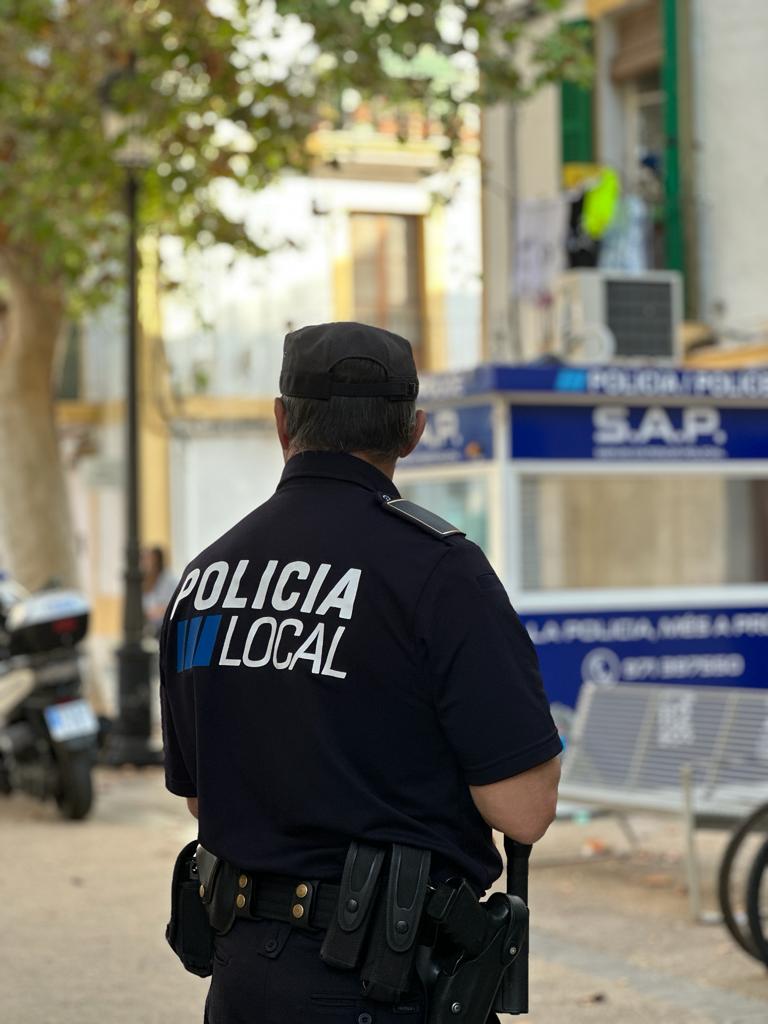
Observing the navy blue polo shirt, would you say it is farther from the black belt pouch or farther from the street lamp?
the street lamp

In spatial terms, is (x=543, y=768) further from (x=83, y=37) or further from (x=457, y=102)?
(x=83, y=37)

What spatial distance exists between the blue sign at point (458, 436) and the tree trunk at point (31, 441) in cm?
641

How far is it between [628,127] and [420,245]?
1393cm

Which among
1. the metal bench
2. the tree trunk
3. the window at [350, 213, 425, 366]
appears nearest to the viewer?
the metal bench

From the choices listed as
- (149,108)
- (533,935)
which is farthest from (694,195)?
(533,935)

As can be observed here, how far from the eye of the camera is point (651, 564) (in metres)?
11.1

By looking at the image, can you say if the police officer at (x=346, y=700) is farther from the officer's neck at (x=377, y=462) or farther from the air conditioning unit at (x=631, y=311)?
the air conditioning unit at (x=631, y=311)

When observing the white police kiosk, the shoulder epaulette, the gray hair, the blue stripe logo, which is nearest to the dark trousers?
the blue stripe logo

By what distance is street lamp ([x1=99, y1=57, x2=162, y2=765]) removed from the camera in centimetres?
1289

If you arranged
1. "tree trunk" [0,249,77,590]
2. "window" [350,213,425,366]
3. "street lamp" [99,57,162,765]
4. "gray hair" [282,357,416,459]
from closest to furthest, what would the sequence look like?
"gray hair" [282,357,416,459], "street lamp" [99,57,162,765], "tree trunk" [0,249,77,590], "window" [350,213,425,366]

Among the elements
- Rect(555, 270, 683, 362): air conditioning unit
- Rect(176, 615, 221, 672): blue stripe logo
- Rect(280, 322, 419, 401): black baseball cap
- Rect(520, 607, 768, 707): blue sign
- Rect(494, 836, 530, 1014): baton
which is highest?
Rect(555, 270, 683, 362): air conditioning unit

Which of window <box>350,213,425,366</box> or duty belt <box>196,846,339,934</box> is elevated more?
window <box>350,213,425,366</box>

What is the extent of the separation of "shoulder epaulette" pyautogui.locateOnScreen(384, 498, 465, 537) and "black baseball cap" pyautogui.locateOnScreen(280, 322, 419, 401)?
169 mm

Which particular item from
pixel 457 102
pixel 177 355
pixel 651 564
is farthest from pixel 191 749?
pixel 177 355
